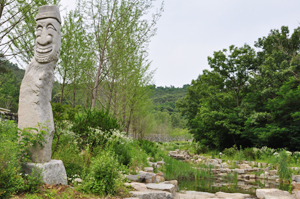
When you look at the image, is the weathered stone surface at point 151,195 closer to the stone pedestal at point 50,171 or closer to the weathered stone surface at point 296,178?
the stone pedestal at point 50,171

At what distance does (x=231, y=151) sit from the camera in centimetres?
1495

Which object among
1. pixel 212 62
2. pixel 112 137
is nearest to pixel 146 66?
pixel 212 62

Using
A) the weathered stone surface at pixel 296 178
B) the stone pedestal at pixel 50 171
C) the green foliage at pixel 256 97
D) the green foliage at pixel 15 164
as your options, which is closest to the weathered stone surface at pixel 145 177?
the stone pedestal at pixel 50 171

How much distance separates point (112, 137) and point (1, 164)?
357 cm

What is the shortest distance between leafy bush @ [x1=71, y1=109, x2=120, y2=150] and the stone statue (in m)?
1.88

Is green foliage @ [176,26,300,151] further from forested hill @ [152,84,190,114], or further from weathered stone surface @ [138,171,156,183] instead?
forested hill @ [152,84,190,114]

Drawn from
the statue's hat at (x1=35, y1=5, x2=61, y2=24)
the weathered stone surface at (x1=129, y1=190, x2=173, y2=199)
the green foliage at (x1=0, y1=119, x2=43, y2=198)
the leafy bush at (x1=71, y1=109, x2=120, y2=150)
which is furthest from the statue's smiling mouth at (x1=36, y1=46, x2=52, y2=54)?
the weathered stone surface at (x1=129, y1=190, x2=173, y2=199)

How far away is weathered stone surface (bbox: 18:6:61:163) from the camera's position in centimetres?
361

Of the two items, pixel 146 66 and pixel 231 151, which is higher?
pixel 146 66

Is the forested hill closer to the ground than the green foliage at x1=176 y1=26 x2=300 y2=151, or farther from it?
farther from it

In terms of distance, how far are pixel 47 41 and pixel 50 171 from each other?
2.21 m

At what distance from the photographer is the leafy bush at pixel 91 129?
5.62 m

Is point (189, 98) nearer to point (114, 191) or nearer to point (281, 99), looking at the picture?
point (281, 99)

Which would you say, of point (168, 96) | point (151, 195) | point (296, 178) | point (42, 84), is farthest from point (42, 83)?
point (168, 96)
